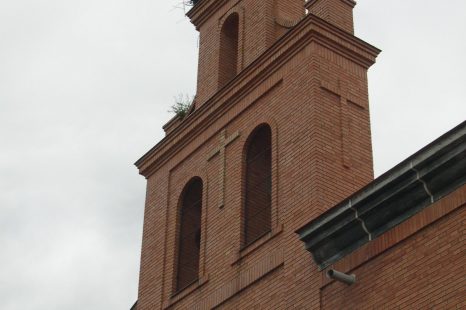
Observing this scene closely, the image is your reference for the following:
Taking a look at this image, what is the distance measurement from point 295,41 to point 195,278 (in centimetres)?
410

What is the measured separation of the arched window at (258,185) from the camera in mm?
18297

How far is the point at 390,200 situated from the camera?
15094 millimetres

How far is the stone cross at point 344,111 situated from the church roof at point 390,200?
1837 mm

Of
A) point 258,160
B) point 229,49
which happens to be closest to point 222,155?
point 258,160

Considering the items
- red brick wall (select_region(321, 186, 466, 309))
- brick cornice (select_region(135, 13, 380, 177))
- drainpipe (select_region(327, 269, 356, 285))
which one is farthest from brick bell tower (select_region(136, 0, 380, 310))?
red brick wall (select_region(321, 186, 466, 309))

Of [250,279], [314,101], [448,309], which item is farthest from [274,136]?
[448,309]

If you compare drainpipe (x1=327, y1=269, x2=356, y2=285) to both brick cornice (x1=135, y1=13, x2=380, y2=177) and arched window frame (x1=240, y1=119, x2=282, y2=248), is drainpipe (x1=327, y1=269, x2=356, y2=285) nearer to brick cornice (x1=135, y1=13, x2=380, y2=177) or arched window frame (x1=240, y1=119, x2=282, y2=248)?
arched window frame (x1=240, y1=119, x2=282, y2=248)

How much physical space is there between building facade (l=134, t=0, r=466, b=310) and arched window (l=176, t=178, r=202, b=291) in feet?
0.07

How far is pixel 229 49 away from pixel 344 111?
4.32 m

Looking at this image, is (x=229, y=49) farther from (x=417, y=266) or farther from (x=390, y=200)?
(x=417, y=266)

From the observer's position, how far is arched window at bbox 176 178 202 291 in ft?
64.3

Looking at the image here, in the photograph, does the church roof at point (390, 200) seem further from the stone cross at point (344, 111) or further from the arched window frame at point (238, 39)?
the arched window frame at point (238, 39)

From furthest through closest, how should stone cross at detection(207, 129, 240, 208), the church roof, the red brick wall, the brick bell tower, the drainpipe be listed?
stone cross at detection(207, 129, 240, 208) < the brick bell tower < the drainpipe < the church roof < the red brick wall

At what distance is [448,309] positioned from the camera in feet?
45.2
